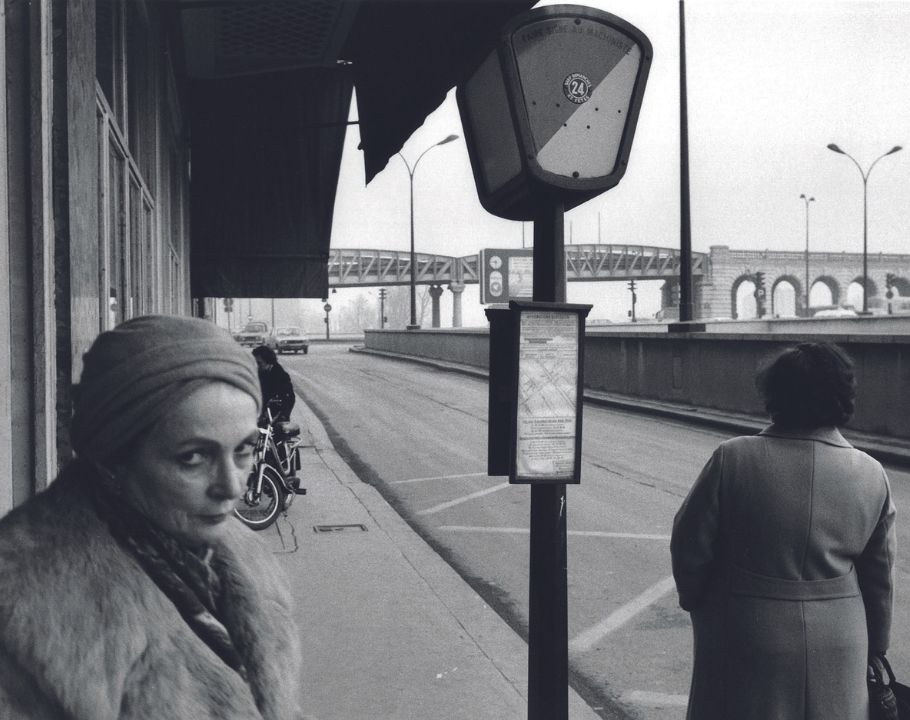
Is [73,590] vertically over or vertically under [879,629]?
over

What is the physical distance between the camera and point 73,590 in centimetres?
116

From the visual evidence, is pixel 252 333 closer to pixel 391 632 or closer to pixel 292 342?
pixel 292 342

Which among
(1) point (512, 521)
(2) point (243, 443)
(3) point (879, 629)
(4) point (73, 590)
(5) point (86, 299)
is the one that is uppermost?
(5) point (86, 299)

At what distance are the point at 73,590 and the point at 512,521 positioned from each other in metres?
8.24

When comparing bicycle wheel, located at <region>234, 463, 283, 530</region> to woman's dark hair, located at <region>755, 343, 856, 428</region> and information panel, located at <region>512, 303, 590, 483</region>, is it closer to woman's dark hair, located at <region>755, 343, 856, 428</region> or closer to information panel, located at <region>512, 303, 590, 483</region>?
information panel, located at <region>512, 303, 590, 483</region>

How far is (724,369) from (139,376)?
17190mm

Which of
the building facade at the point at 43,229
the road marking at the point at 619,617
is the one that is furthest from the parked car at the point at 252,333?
the building facade at the point at 43,229

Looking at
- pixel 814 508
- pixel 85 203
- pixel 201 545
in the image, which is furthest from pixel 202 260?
pixel 201 545

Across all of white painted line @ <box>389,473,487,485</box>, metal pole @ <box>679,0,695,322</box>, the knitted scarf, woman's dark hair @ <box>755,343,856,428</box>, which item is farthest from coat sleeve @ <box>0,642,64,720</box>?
metal pole @ <box>679,0,695,322</box>

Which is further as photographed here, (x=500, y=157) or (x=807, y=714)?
(x=500, y=157)

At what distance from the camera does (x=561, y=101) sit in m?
3.34

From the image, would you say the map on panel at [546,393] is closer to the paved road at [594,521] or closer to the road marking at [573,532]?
the paved road at [594,521]

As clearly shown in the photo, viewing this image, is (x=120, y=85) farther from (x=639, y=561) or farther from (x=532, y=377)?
(x=639, y=561)

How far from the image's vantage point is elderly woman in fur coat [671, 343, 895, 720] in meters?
2.74
